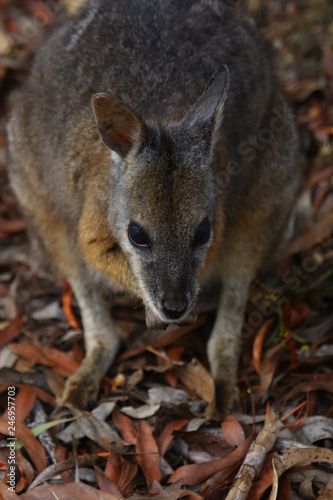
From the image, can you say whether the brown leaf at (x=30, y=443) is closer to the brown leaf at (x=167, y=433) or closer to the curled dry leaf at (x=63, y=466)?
the curled dry leaf at (x=63, y=466)

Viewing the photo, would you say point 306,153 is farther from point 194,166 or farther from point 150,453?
point 150,453

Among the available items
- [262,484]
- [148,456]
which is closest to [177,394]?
[148,456]

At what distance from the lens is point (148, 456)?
350cm

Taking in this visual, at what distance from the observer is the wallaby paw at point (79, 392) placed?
12.5 feet

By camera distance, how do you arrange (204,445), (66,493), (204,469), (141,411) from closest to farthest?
(66,493) < (204,469) < (204,445) < (141,411)

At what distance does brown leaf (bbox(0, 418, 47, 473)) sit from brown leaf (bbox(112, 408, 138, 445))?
0.42 metres

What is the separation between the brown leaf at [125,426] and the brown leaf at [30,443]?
1.38ft

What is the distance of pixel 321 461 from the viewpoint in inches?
131

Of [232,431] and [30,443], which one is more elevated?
[232,431]

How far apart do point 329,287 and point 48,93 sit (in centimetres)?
215

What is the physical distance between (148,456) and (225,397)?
587 mm

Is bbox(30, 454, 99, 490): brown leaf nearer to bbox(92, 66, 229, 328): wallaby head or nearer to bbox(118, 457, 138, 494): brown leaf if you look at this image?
bbox(118, 457, 138, 494): brown leaf

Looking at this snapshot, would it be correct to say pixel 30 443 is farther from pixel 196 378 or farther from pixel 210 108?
pixel 210 108

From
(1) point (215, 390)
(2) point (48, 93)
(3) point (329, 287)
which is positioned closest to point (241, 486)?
(1) point (215, 390)
